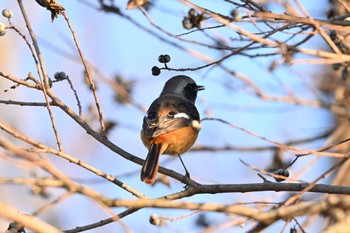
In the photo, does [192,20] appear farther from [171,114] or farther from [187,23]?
[171,114]

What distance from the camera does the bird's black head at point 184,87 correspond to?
723cm

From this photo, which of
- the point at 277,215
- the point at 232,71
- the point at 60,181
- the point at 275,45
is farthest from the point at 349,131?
the point at 60,181

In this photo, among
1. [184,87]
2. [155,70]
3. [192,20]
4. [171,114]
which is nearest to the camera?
[192,20]

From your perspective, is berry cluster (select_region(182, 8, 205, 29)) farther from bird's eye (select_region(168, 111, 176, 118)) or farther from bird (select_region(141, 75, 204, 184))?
bird's eye (select_region(168, 111, 176, 118))

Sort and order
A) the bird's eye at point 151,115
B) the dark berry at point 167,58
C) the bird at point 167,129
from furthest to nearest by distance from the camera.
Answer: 1. the bird's eye at point 151,115
2. the bird at point 167,129
3. the dark berry at point 167,58

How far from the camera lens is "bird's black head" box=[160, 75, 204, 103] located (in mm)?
7230

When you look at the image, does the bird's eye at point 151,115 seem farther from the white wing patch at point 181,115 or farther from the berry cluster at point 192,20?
the berry cluster at point 192,20

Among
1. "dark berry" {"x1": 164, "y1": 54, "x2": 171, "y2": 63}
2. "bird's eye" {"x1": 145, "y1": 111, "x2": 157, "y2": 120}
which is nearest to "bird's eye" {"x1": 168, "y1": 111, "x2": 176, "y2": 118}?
"bird's eye" {"x1": 145, "y1": 111, "x2": 157, "y2": 120}

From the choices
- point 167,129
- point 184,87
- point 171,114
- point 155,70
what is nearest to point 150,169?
point 155,70

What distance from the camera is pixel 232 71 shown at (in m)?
5.79

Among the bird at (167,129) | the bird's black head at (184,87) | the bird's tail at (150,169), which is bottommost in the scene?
the bird's tail at (150,169)

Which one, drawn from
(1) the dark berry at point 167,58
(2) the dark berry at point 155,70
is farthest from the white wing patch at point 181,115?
(1) the dark berry at point 167,58

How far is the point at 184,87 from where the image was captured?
7.25 metres

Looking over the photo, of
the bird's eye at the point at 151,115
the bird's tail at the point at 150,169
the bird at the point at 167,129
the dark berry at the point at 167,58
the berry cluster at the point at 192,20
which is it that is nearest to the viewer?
the berry cluster at the point at 192,20
